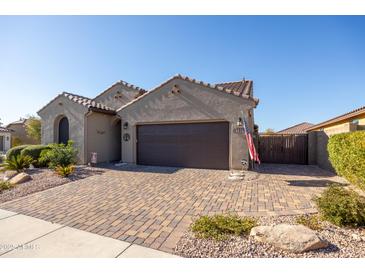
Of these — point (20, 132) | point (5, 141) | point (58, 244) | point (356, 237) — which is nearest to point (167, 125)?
point (58, 244)

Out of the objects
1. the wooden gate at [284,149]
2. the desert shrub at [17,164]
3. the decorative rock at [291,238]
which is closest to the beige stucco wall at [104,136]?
the desert shrub at [17,164]

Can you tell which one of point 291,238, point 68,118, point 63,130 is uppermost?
point 68,118

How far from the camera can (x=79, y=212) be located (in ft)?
15.2

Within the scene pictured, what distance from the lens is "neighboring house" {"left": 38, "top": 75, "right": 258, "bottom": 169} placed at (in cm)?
998

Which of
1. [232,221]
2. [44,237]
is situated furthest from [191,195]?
[44,237]

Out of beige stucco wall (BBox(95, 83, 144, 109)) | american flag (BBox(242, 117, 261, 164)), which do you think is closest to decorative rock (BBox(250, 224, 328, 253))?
american flag (BBox(242, 117, 261, 164))

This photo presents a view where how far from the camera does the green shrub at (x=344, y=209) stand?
3551 mm

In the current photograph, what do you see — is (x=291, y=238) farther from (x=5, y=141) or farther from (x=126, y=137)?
(x=5, y=141)

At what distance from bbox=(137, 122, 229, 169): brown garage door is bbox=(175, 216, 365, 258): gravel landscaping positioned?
6903mm

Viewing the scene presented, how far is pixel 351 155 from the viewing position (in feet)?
17.2

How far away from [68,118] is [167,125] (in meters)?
6.75

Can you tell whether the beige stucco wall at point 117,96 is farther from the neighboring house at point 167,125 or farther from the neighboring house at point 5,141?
the neighboring house at point 5,141
